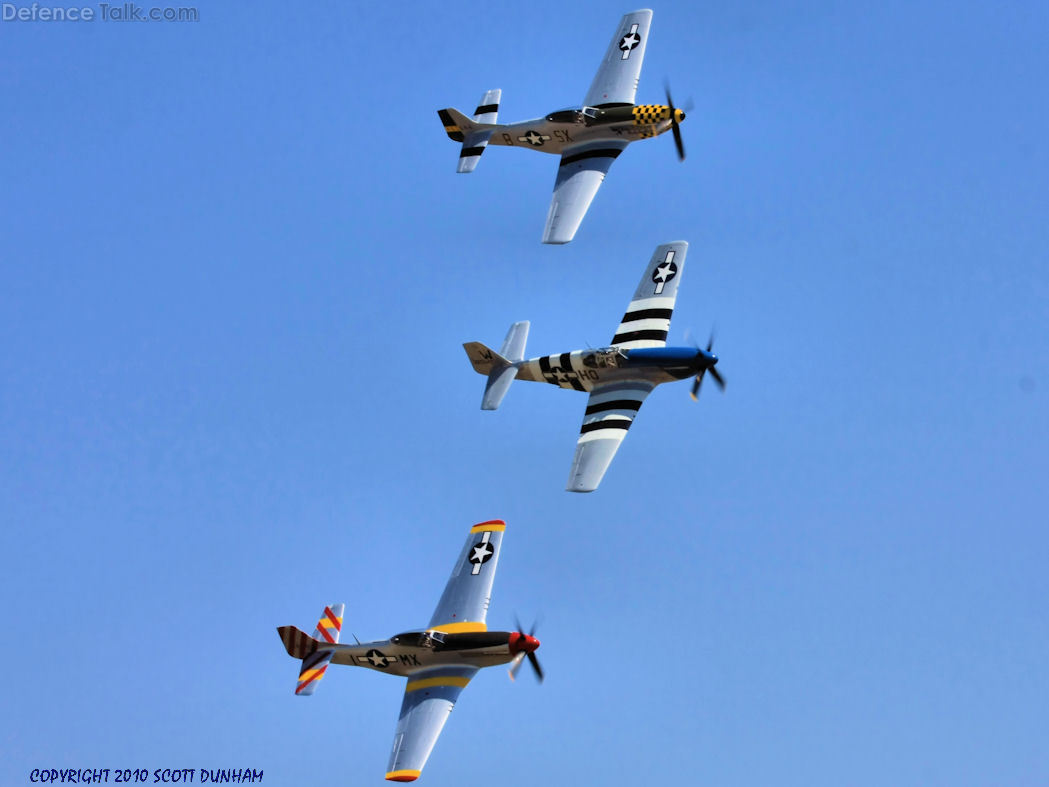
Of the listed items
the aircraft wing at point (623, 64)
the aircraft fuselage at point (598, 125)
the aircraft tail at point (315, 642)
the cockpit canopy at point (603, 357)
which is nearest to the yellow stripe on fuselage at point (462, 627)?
the aircraft tail at point (315, 642)

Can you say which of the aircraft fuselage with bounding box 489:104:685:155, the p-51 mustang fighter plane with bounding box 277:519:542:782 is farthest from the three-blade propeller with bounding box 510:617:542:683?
the aircraft fuselage with bounding box 489:104:685:155

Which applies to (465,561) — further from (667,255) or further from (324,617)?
(667,255)

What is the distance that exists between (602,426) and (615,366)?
2258 mm

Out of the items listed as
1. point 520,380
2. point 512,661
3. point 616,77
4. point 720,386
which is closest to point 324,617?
point 512,661

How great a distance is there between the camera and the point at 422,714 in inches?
1730

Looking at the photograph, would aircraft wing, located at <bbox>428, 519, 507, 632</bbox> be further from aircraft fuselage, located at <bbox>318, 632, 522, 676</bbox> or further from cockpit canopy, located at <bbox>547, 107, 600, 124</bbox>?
cockpit canopy, located at <bbox>547, 107, 600, 124</bbox>

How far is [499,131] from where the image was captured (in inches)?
2239

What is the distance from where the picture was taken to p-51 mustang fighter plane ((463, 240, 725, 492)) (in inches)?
1900

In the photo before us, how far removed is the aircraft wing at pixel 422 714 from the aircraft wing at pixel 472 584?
1.46 m

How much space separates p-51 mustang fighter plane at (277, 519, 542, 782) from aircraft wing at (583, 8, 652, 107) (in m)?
17.9

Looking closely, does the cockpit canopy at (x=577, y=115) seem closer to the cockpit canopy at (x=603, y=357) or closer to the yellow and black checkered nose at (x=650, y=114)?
the yellow and black checkered nose at (x=650, y=114)

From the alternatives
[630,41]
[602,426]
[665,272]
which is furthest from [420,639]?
[630,41]

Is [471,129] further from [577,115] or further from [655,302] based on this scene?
[655,302]

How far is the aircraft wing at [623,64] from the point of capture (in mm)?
56375
